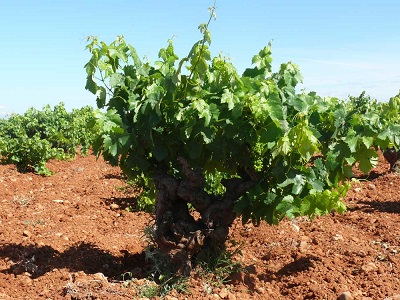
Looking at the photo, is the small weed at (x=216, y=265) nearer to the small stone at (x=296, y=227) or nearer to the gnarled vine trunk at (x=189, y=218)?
the gnarled vine trunk at (x=189, y=218)

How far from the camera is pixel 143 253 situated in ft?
16.0

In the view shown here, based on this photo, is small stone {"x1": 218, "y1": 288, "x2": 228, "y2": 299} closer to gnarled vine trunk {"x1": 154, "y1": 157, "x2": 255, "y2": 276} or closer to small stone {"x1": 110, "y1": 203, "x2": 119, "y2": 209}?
gnarled vine trunk {"x1": 154, "y1": 157, "x2": 255, "y2": 276}

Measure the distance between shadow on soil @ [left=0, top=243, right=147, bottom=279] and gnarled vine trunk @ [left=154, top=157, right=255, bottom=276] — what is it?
0.44 meters

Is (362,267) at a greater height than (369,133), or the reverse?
(369,133)

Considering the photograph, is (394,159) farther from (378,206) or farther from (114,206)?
(114,206)

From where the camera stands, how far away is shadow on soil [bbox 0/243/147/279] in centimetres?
448

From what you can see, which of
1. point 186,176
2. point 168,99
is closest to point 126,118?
point 168,99

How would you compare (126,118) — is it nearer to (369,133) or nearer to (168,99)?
(168,99)

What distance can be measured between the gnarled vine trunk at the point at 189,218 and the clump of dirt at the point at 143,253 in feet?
0.85

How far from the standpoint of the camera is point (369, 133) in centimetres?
388

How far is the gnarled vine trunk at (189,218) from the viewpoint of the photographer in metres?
4.08

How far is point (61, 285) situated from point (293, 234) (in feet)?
7.48

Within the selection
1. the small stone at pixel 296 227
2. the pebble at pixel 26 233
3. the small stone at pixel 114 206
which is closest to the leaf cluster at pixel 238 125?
the small stone at pixel 296 227

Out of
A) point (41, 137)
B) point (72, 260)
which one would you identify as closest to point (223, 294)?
point (72, 260)
